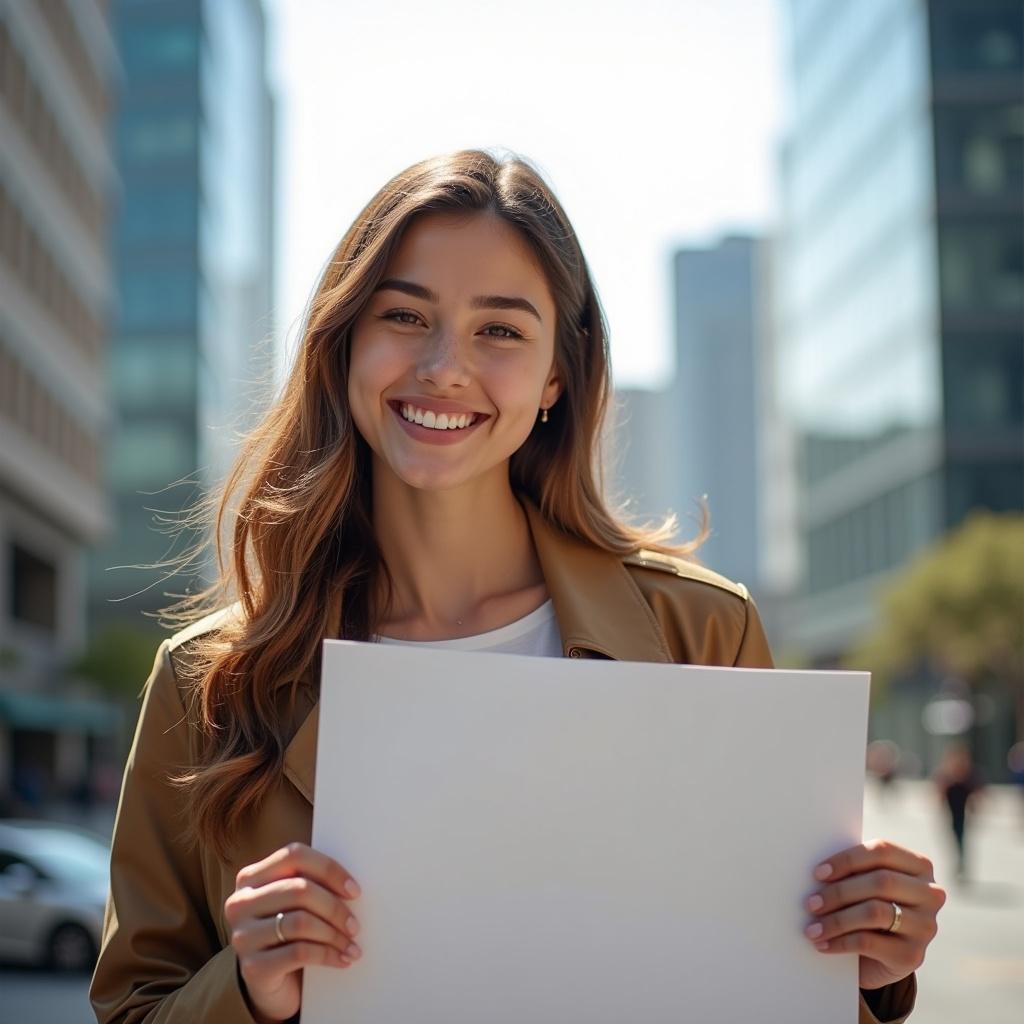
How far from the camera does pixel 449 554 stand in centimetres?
265

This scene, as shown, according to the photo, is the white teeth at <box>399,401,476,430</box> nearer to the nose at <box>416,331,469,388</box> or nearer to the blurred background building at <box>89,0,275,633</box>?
the nose at <box>416,331,469,388</box>

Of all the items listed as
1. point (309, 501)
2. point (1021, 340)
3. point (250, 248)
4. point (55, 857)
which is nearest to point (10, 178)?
point (55, 857)

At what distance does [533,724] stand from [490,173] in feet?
3.19

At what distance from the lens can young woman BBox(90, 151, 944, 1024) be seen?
215 cm

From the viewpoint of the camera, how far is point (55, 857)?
13859mm

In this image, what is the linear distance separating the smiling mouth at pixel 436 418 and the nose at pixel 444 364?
0.16 feet

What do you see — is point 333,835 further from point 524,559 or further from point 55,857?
point 55,857

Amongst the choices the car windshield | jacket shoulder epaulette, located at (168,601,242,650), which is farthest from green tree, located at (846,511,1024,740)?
jacket shoulder epaulette, located at (168,601,242,650)

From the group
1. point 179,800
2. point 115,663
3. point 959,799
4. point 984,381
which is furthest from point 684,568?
point 984,381

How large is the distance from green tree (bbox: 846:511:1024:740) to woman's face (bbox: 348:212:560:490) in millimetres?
36977

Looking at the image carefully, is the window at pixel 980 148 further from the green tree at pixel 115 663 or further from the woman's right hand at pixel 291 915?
the woman's right hand at pixel 291 915

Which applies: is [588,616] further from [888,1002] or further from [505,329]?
[888,1002]

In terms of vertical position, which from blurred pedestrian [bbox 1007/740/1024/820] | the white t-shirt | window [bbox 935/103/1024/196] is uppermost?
window [bbox 935/103/1024/196]

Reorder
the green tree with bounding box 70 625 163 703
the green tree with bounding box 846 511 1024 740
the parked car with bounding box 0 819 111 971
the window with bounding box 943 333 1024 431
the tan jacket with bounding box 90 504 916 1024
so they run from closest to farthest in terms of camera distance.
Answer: the tan jacket with bounding box 90 504 916 1024 → the parked car with bounding box 0 819 111 971 → the green tree with bounding box 846 511 1024 740 → the green tree with bounding box 70 625 163 703 → the window with bounding box 943 333 1024 431
